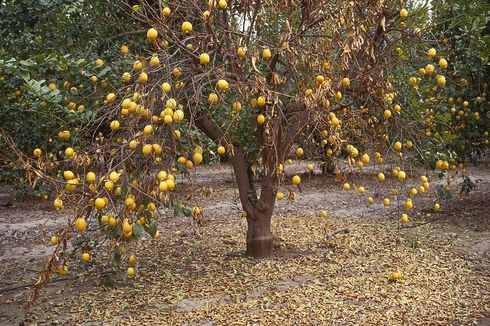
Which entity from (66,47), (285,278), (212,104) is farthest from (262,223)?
(66,47)

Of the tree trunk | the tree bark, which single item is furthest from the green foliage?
the tree trunk

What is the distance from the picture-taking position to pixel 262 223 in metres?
4.86

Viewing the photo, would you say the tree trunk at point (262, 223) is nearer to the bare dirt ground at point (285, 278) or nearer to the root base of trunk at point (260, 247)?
the root base of trunk at point (260, 247)

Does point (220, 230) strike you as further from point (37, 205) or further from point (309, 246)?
point (37, 205)

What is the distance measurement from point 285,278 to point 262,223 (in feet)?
2.19

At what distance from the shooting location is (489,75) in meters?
6.48

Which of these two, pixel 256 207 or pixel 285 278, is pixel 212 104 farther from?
pixel 285 278

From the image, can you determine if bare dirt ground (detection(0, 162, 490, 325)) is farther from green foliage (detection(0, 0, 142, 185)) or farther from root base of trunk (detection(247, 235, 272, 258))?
green foliage (detection(0, 0, 142, 185))

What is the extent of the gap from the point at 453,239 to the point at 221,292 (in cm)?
294

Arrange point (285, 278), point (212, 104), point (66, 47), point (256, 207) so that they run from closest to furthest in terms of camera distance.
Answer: point (212, 104), point (285, 278), point (66, 47), point (256, 207)

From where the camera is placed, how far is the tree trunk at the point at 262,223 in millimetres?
4805

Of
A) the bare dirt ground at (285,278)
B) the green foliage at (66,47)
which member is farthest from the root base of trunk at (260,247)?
the green foliage at (66,47)

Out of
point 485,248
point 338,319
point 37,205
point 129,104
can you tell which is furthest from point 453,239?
point 37,205

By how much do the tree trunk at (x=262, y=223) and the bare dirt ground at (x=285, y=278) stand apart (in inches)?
5.6
